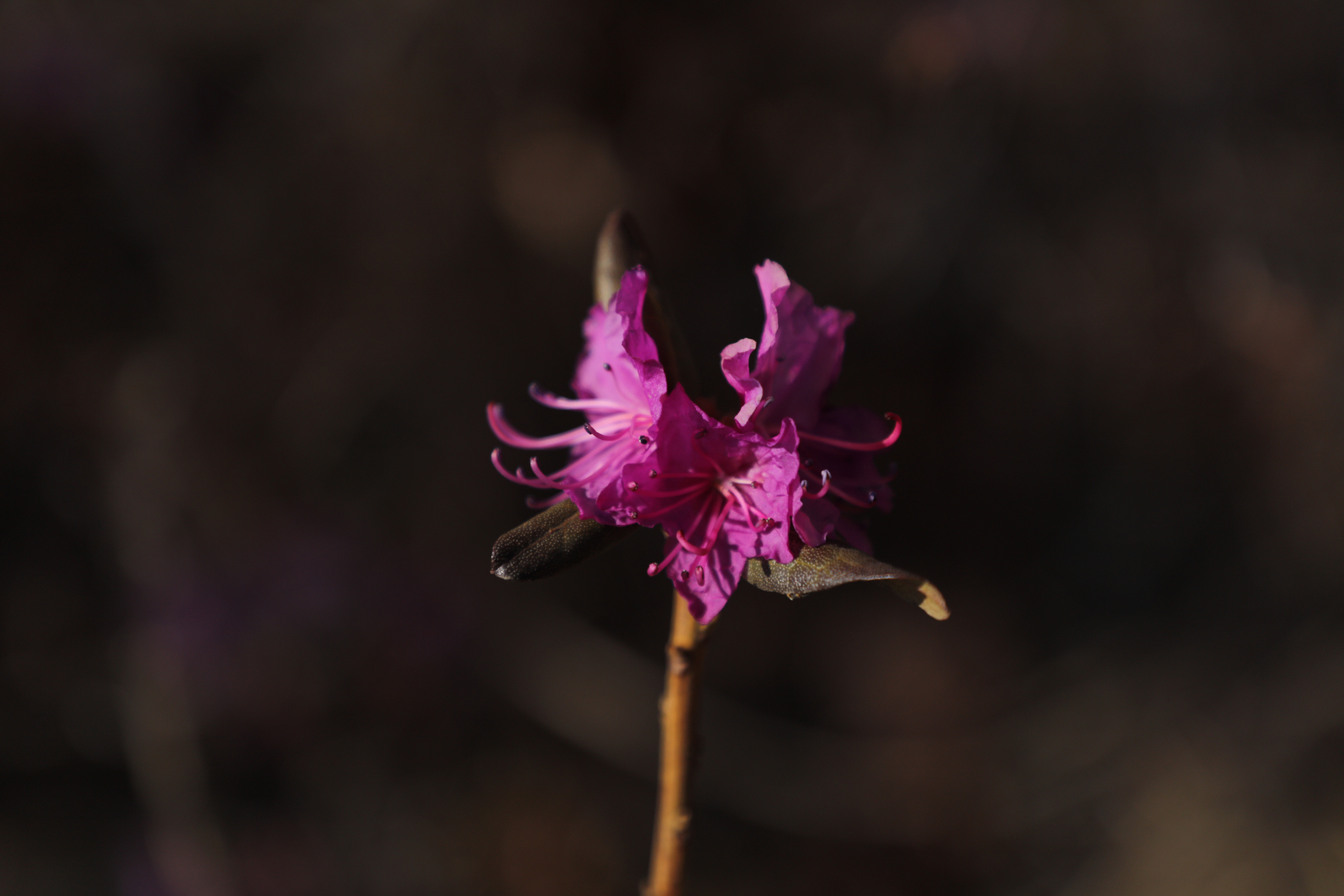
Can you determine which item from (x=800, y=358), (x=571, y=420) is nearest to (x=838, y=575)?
(x=800, y=358)

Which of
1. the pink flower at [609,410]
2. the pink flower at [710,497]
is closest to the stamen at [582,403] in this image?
the pink flower at [609,410]

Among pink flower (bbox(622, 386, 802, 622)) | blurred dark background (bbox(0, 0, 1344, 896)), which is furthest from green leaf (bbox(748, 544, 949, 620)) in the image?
blurred dark background (bbox(0, 0, 1344, 896))

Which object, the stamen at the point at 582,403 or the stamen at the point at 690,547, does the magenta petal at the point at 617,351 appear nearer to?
the stamen at the point at 582,403

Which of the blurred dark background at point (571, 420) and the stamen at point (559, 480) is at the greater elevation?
the blurred dark background at point (571, 420)

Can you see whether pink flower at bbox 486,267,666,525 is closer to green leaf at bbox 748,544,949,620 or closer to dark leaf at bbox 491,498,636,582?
dark leaf at bbox 491,498,636,582

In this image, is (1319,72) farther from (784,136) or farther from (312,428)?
(312,428)

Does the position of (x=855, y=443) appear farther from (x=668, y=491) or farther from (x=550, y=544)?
(x=550, y=544)
